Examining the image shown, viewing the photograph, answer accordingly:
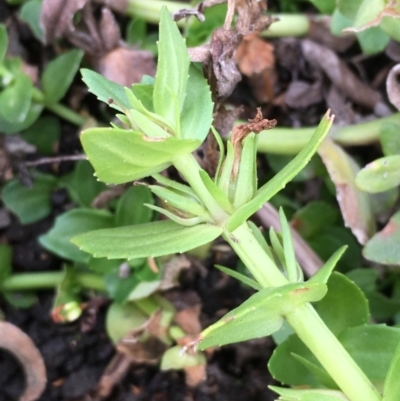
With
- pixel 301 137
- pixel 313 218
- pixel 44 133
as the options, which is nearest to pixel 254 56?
pixel 301 137

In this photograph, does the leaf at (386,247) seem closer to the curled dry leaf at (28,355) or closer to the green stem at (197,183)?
the green stem at (197,183)

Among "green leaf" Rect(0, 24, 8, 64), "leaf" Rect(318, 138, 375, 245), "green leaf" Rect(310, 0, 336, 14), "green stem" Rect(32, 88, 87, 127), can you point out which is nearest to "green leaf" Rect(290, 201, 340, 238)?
"leaf" Rect(318, 138, 375, 245)

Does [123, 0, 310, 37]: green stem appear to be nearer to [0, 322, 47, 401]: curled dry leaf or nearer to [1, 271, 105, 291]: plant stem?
[1, 271, 105, 291]: plant stem

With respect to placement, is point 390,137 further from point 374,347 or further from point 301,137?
point 374,347

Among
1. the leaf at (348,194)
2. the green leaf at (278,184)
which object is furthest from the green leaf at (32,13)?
the green leaf at (278,184)

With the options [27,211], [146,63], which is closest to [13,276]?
[27,211]
